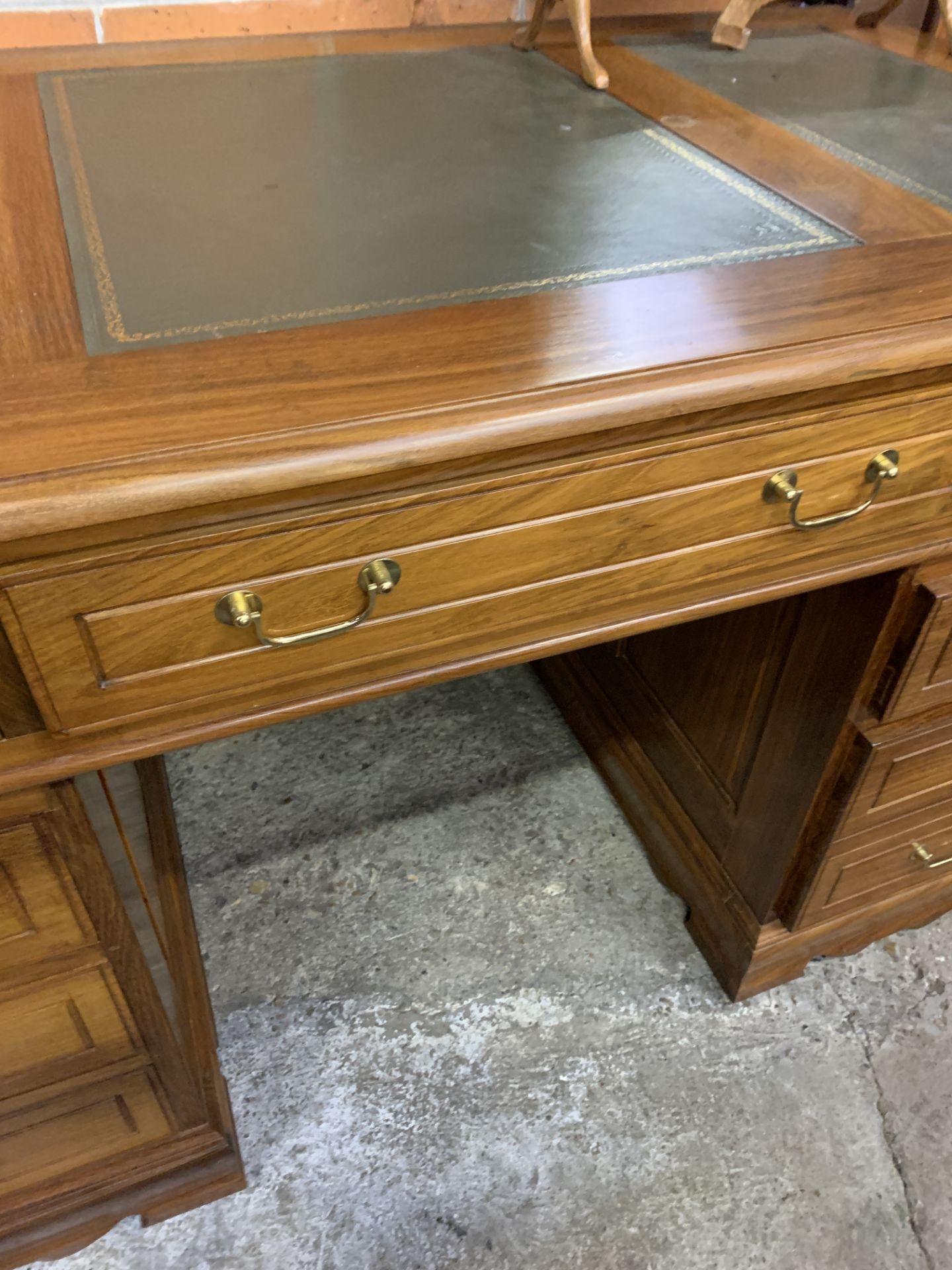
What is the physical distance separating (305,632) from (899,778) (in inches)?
28.2

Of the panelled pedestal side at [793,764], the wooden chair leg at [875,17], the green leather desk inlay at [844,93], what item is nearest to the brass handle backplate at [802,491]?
the panelled pedestal side at [793,764]

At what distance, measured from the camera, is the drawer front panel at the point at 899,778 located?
923mm

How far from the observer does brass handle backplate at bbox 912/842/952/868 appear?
1.10 metres

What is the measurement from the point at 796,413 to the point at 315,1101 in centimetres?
94

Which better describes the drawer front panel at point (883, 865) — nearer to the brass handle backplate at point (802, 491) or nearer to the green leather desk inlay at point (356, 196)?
the brass handle backplate at point (802, 491)

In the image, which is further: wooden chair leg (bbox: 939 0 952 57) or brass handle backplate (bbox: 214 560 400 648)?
wooden chair leg (bbox: 939 0 952 57)

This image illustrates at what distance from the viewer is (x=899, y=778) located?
98 cm

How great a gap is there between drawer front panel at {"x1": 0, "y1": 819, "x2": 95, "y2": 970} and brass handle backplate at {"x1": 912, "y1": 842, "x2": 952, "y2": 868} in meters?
0.92

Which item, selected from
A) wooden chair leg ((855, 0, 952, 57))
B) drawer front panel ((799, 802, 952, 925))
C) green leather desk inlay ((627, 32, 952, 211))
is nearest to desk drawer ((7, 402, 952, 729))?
green leather desk inlay ((627, 32, 952, 211))

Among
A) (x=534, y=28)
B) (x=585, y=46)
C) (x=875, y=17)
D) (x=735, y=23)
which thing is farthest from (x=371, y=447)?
(x=875, y=17)

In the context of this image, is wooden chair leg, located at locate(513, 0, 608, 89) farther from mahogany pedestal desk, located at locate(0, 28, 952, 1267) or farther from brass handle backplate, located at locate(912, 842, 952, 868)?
brass handle backplate, located at locate(912, 842, 952, 868)

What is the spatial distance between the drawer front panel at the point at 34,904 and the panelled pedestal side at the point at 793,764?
701mm

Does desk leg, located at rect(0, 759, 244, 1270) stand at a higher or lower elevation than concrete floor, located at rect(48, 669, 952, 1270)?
higher

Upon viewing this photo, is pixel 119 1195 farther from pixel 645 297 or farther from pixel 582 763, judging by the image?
pixel 645 297
